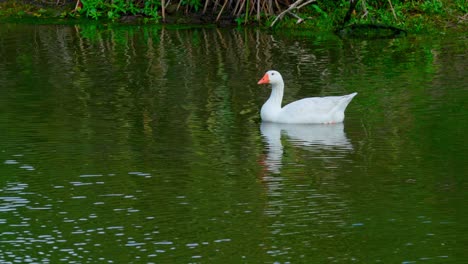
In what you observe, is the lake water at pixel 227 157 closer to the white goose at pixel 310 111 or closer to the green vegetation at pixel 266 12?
the white goose at pixel 310 111

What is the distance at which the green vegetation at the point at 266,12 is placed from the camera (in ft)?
86.4

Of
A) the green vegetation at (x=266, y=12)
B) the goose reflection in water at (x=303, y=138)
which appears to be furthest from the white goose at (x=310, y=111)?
the green vegetation at (x=266, y=12)

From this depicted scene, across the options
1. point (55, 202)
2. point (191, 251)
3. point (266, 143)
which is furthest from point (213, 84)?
point (191, 251)

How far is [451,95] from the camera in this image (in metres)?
18.6

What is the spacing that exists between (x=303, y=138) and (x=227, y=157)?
5.55 feet

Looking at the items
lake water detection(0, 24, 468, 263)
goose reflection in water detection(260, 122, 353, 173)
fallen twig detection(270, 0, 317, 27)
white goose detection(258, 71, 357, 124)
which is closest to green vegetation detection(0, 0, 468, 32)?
fallen twig detection(270, 0, 317, 27)

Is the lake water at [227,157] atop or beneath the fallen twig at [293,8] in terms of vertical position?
beneath

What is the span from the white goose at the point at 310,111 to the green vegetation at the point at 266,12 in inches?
354

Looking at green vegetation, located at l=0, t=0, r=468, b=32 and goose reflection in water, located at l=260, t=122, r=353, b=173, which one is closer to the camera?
goose reflection in water, located at l=260, t=122, r=353, b=173

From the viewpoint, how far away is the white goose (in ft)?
55.9

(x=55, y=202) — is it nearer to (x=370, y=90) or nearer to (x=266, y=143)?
(x=266, y=143)

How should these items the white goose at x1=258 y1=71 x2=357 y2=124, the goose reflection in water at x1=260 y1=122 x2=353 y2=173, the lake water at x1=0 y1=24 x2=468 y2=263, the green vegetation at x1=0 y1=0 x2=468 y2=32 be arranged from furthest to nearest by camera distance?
1. the green vegetation at x1=0 y1=0 x2=468 y2=32
2. the white goose at x1=258 y1=71 x2=357 y2=124
3. the goose reflection in water at x1=260 y1=122 x2=353 y2=173
4. the lake water at x1=0 y1=24 x2=468 y2=263

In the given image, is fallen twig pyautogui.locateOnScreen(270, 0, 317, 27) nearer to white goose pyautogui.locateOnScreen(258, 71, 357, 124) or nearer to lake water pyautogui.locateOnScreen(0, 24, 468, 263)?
lake water pyautogui.locateOnScreen(0, 24, 468, 263)

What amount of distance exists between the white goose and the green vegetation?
8980mm
